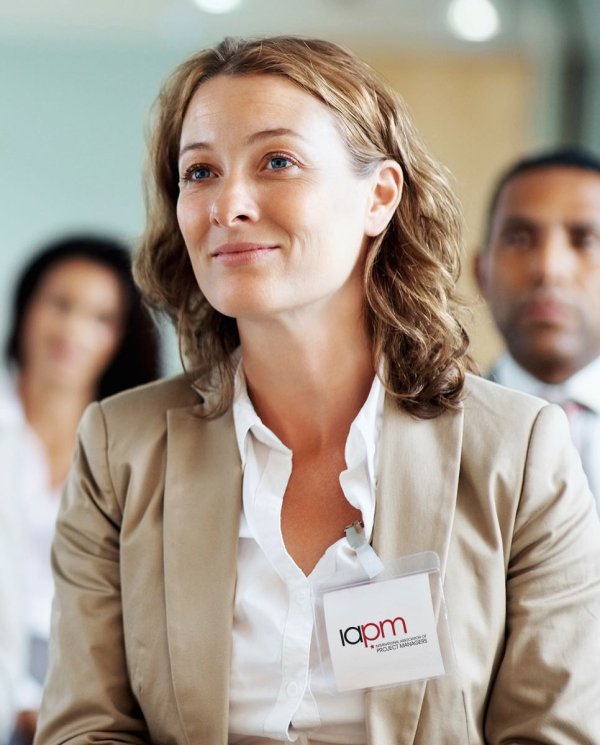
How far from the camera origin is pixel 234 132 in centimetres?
161

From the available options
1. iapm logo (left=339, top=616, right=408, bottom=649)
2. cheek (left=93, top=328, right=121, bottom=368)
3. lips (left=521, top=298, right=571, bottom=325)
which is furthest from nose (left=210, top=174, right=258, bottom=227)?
cheek (left=93, top=328, right=121, bottom=368)

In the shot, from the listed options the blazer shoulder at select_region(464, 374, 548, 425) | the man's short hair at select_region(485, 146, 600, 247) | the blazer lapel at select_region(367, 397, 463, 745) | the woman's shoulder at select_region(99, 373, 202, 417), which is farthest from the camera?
the man's short hair at select_region(485, 146, 600, 247)

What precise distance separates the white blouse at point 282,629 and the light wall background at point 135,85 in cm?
462

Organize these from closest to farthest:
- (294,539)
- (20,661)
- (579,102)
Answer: (294,539)
(20,661)
(579,102)

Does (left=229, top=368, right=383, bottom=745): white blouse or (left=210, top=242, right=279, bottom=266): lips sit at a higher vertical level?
(left=210, top=242, right=279, bottom=266): lips

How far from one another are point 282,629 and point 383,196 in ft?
2.25

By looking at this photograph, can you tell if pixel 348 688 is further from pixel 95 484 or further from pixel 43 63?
pixel 43 63

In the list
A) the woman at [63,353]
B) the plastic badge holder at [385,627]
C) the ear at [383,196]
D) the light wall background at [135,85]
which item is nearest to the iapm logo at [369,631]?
the plastic badge holder at [385,627]

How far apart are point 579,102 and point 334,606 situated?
191 inches

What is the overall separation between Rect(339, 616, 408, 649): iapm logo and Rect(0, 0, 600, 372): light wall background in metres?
4.72

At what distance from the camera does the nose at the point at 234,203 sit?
62.3 inches

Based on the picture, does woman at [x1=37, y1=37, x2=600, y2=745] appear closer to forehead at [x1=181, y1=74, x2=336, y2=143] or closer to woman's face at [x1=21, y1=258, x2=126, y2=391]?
forehead at [x1=181, y1=74, x2=336, y2=143]

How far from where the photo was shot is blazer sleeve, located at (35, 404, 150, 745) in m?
1.67

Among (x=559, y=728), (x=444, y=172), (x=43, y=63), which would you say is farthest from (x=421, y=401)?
(x=43, y=63)
